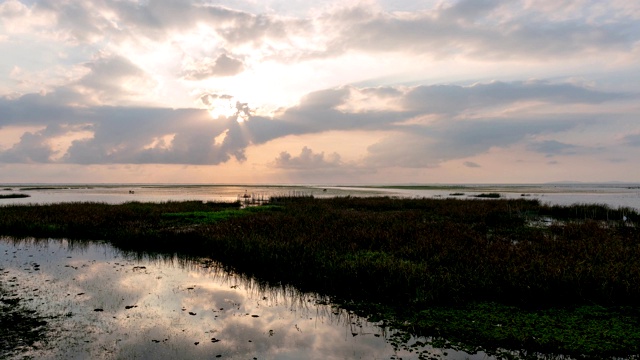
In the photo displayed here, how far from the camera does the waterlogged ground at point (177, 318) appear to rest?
8133 millimetres

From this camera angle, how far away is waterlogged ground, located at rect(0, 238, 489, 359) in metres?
8.13

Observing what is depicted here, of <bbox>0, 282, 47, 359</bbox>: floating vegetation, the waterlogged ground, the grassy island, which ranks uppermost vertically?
the grassy island

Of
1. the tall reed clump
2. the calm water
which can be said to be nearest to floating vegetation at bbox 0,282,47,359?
the tall reed clump

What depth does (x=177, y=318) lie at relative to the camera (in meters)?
10.2

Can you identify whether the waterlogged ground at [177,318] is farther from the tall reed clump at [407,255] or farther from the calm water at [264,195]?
the calm water at [264,195]

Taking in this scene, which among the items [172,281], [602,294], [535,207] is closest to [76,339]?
[172,281]

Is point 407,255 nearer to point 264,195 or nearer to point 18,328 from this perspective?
point 18,328

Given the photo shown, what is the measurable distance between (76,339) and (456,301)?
961 centimetres

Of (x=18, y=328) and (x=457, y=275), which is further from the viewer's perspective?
(x=457, y=275)

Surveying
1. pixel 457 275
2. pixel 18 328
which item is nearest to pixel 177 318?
pixel 18 328

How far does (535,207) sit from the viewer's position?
40.4 metres

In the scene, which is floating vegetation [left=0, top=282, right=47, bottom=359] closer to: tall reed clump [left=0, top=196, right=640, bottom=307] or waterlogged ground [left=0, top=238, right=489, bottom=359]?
waterlogged ground [left=0, top=238, right=489, bottom=359]

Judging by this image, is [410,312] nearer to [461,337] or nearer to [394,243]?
[461,337]

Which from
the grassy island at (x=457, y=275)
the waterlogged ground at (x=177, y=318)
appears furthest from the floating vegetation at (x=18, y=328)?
the grassy island at (x=457, y=275)
